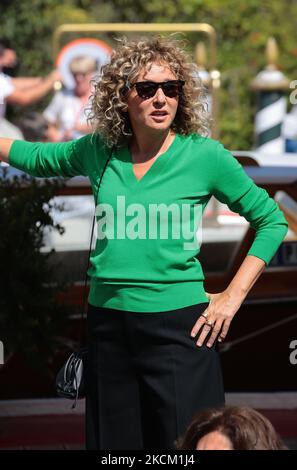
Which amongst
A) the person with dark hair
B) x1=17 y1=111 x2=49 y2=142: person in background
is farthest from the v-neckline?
x1=17 y1=111 x2=49 y2=142: person in background

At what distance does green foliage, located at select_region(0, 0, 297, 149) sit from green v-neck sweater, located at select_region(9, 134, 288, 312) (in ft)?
35.4

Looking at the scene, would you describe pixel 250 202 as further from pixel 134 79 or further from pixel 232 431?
pixel 232 431

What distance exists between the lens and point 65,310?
16.1ft

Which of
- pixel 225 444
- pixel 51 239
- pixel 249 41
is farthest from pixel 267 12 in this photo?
pixel 225 444

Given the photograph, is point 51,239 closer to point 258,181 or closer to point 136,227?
point 258,181

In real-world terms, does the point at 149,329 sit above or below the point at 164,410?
above

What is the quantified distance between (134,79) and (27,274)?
5.59ft

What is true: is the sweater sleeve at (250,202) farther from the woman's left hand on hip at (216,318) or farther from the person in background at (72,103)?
the person in background at (72,103)

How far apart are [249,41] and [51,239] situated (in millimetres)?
9479

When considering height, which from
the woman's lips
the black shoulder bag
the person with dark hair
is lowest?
the person with dark hair

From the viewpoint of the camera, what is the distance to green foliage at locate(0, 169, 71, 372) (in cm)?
471

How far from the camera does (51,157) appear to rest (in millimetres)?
3396

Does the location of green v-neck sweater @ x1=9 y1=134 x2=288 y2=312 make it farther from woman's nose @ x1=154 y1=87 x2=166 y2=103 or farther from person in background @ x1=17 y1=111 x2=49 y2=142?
person in background @ x1=17 y1=111 x2=49 y2=142

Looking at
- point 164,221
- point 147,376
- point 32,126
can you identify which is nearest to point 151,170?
point 164,221
